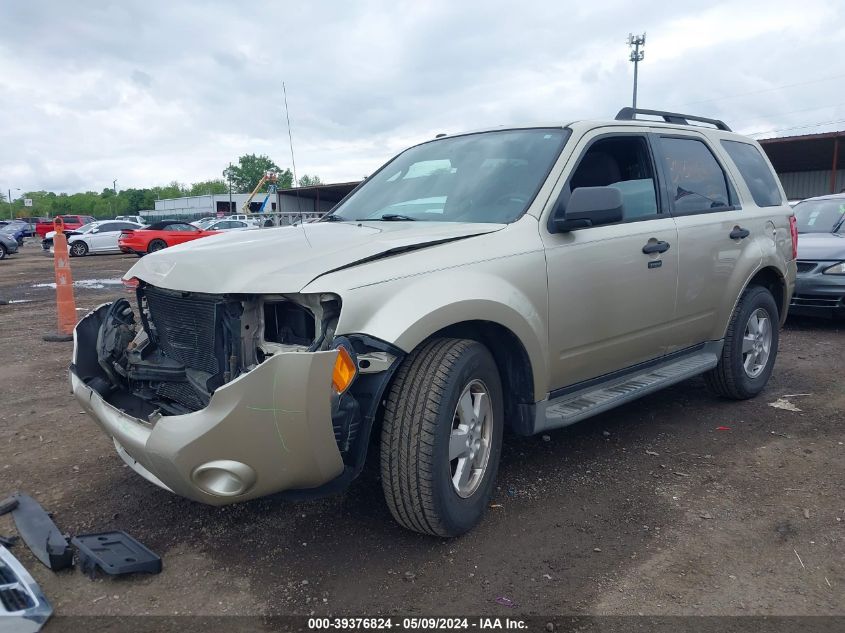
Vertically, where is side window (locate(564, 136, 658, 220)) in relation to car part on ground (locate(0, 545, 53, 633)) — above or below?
above

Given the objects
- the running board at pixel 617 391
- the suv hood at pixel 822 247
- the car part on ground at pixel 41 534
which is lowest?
the car part on ground at pixel 41 534

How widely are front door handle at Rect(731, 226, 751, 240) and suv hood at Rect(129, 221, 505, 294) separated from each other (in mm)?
2080

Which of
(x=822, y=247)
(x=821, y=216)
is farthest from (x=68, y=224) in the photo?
(x=822, y=247)

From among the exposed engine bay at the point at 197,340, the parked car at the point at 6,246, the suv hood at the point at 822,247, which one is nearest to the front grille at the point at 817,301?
the suv hood at the point at 822,247

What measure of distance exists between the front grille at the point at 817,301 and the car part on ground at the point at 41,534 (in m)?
7.55

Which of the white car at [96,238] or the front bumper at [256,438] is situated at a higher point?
the front bumper at [256,438]

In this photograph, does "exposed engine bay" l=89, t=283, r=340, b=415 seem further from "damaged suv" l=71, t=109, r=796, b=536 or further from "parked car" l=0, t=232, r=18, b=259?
"parked car" l=0, t=232, r=18, b=259

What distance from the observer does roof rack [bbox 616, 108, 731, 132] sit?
4.38m

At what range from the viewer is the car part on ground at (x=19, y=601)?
2.45 meters

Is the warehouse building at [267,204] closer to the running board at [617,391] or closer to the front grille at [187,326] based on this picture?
the running board at [617,391]

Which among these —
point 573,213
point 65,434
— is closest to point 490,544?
point 573,213

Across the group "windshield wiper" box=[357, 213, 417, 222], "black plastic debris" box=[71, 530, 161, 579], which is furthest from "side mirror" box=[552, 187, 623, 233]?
"black plastic debris" box=[71, 530, 161, 579]

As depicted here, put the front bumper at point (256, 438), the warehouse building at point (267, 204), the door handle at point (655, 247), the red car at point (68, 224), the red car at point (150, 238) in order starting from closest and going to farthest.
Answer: the front bumper at point (256, 438)
the door handle at point (655, 247)
the red car at point (150, 238)
the warehouse building at point (267, 204)
the red car at point (68, 224)

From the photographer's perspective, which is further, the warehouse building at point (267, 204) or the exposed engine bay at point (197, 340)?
the warehouse building at point (267, 204)
